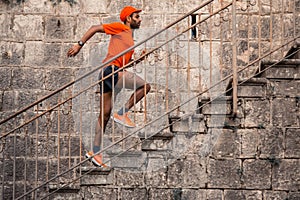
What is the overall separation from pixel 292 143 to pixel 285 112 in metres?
0.32

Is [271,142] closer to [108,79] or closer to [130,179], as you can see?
[130,179]

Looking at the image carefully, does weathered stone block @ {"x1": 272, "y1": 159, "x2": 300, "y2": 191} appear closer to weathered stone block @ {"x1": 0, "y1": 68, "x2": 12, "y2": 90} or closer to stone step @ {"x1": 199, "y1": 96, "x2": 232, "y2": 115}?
stone step @ {"x1": 199, "y1": 96, "x2": 232, "y2": 115}

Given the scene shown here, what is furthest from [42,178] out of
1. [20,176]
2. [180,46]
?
[180,46]

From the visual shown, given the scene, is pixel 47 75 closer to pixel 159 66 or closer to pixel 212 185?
pixel 159 66

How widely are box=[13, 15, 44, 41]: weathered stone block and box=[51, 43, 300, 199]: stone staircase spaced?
274 centimetres

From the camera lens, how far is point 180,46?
30.9 ft

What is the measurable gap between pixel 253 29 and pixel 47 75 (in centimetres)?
259

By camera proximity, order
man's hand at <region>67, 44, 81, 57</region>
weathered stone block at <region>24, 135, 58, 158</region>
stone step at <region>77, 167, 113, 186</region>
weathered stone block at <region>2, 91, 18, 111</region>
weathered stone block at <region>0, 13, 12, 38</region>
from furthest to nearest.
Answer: weathered stone block at <region>0, 13, 12, 38</region> → weathered stone block at <region>2, 91, 18, 111</region> → weathered stone block at <region>24, 135, 58, 158</region> → man's hand at <region>67, 44, 81, 57</region> → stone step at <region>77, 167, 113, 186</region>

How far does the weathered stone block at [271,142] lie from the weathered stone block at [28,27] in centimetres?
338

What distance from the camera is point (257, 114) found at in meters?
7.59

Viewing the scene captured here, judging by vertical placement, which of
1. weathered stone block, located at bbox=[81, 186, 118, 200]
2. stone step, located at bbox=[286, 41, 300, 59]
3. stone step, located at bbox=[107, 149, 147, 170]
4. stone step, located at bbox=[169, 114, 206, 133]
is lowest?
weathered stone block, located at bbox=[81, 186, 118, 200]

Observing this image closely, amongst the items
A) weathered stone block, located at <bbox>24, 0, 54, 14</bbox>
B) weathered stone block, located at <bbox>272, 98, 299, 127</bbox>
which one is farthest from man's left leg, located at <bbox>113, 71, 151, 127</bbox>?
weathered stone block, located at <bbox>24, 0, 54, 14</bbox>

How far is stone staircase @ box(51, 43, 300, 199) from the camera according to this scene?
7410mm

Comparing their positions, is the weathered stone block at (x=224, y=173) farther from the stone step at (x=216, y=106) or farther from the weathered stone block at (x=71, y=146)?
the weathered stone block at (x=71, y=146)
